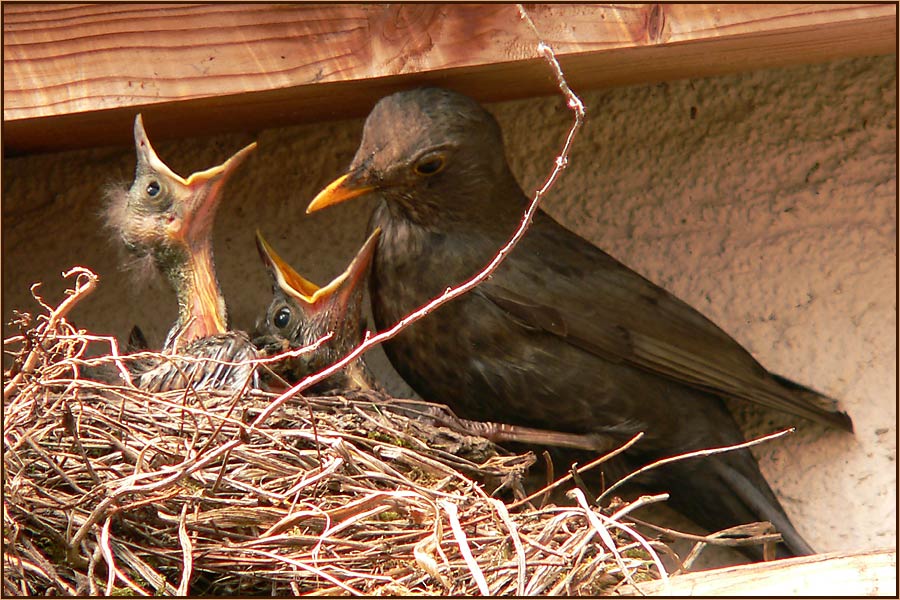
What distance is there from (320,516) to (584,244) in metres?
0.96

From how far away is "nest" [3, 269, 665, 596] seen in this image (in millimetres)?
1647

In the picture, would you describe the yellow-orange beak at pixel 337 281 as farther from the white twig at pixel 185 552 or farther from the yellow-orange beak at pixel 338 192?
the white twig at pixel 185 552

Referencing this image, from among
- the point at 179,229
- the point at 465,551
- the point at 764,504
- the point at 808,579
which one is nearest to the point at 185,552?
the point at 465,551

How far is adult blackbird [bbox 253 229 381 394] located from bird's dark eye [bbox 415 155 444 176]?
0.57 feet

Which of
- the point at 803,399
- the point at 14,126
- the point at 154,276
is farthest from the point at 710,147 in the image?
the point at 14,126

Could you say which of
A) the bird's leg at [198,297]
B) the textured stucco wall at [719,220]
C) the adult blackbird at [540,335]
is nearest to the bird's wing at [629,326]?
the adult blackbird at [540,335]

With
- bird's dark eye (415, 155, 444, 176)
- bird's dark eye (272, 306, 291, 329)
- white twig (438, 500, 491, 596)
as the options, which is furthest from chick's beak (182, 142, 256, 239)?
white twig (438, 500, 491, 596)

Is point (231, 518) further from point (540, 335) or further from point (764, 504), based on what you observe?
point (764, 504)

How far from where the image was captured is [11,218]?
279 centimetres

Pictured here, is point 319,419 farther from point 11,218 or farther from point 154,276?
point 11,218

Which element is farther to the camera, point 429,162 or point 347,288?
point 347,288

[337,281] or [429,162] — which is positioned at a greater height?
[429,162]

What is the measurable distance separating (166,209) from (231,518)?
0.89m

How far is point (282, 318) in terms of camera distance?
95.2 inches
